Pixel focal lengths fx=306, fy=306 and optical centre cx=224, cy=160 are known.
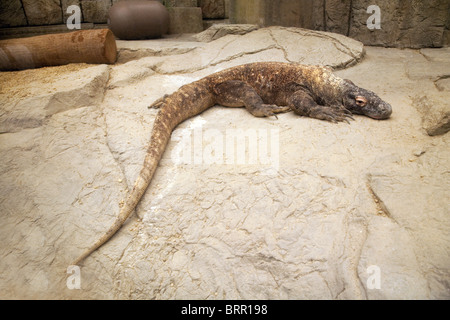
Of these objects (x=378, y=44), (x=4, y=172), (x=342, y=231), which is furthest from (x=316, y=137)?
(x=378, y=44)

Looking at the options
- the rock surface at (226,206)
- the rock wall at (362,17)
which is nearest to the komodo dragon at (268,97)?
the rock surface at (226,206)

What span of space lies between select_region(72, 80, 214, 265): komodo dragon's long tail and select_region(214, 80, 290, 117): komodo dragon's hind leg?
15cm

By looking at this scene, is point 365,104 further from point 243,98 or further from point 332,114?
point 243,98

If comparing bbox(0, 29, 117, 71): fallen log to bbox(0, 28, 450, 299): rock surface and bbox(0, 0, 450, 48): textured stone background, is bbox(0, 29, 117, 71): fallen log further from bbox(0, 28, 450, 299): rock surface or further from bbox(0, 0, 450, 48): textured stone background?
bbox(0, 0, 450, 48): textured stone background

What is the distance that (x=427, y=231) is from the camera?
197 cm

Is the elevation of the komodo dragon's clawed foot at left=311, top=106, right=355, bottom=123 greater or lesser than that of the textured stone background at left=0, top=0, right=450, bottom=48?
lesser

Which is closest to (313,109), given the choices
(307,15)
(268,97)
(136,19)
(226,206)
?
(268,97)

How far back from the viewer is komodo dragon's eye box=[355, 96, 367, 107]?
10.8ft

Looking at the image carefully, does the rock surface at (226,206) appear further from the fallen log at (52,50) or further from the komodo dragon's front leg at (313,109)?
the fallen log at (52,50)

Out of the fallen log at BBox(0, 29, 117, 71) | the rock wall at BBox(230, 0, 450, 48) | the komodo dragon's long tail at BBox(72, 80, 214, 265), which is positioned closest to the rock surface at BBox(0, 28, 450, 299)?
the komodo dragon's long tail at BBox(72, 80, 214, 265)

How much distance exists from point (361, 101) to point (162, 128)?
2.16 m

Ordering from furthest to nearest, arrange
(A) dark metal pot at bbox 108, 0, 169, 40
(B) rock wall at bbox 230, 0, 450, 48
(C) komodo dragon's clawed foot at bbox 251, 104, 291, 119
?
(A) dark metal pot at bbox 108, 0, 169, 40 < (B) rock wall at bbox 230, 0, 450, 48 < (C) komodo dragon's clawed foot at bbox 251, 104, 291, 119

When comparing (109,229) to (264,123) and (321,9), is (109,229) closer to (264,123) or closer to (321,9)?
(264,123)
